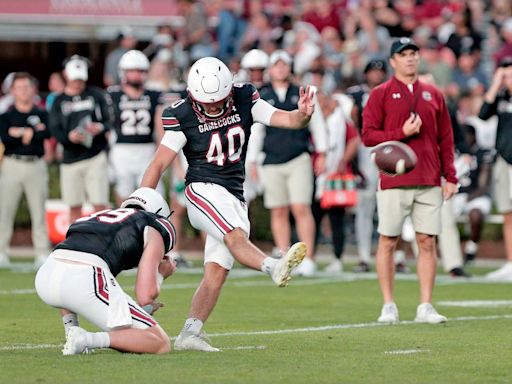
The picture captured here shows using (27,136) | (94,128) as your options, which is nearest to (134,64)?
(94,128)

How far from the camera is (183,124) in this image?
908cm

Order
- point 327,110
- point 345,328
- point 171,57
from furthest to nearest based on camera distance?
1. point 171,57
2. point 327,110
3. point 345,328

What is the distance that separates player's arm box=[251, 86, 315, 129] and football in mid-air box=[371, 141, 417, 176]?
129cm

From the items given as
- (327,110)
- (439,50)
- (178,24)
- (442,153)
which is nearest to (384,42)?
(439,50)

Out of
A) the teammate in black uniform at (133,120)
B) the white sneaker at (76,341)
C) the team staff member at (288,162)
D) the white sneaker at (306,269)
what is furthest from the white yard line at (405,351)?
the teammate in black uniform at (133,120)

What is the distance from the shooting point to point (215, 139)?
9.09 meters

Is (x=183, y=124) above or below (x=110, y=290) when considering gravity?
above

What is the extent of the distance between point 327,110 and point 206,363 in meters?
8.95

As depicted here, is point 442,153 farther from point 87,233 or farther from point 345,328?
point 87,233

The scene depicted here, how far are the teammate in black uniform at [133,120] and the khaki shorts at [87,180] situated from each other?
0.57ft

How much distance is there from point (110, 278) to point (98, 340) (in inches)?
14.5

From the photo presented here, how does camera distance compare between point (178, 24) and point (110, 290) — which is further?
point (178, 24)

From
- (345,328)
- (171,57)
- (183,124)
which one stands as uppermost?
(171,57)

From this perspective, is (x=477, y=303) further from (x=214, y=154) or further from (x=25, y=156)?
(x=25, y=156)
